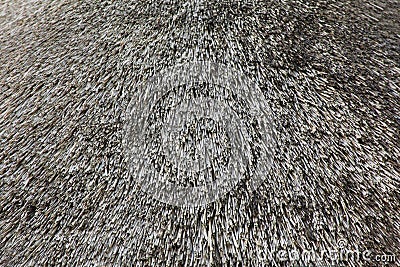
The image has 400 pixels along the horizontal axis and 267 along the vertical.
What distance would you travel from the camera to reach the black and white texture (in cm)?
50

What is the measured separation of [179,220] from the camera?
1.66ft

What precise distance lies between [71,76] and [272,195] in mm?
366

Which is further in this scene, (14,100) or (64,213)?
→ (14,100)

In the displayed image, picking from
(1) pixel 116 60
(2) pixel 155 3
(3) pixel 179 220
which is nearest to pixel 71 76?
(1) pixel 116 60

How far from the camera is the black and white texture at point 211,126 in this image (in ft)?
1.64

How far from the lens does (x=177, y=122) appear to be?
21.7 inches

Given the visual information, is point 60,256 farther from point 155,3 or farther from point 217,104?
point 155,3

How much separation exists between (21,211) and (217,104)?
1.06 feet

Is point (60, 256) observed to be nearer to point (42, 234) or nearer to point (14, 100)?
point (42, 234)

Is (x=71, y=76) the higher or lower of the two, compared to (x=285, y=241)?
higher

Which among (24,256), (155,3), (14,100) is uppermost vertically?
(155,3)

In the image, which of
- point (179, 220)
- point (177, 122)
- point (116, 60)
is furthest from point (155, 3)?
point (179, 220)

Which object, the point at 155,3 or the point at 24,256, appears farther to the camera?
the point at 155,3

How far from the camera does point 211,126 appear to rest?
547 mm
